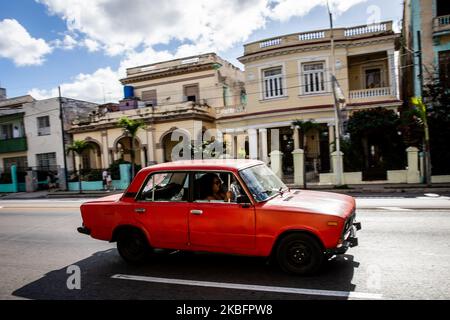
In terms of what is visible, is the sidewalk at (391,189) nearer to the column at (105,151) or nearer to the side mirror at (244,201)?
the side mirror at (244,201)

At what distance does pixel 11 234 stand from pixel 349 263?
8.92m

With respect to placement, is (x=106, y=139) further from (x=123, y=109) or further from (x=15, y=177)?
(x=15, y=177)

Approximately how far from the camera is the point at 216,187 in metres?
5.44

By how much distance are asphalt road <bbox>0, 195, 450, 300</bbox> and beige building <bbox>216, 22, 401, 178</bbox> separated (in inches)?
580

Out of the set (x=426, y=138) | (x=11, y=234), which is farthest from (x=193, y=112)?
(x=11, y=234)

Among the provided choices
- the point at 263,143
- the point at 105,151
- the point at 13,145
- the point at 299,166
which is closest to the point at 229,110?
the point at 263,143

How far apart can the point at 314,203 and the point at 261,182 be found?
3.06 feet

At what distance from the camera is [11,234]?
370 inches

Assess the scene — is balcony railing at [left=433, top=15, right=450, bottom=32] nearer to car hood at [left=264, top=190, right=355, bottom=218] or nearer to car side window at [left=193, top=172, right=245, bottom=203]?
car hood at [left=264, top=190, right=355, bottom=218]

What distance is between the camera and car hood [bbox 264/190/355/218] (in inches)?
188

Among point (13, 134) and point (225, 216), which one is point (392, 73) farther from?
point (13, 134)

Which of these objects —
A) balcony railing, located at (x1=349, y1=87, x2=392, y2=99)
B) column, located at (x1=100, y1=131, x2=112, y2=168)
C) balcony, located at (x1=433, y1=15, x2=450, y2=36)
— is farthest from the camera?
column, located at (x1=100, y1=131, x2=112, y2=168)

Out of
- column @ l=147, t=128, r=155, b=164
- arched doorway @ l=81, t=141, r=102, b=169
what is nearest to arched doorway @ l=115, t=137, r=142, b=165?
column @ l=147, t=128, r=155, b=164

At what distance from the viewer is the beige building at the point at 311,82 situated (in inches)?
825
